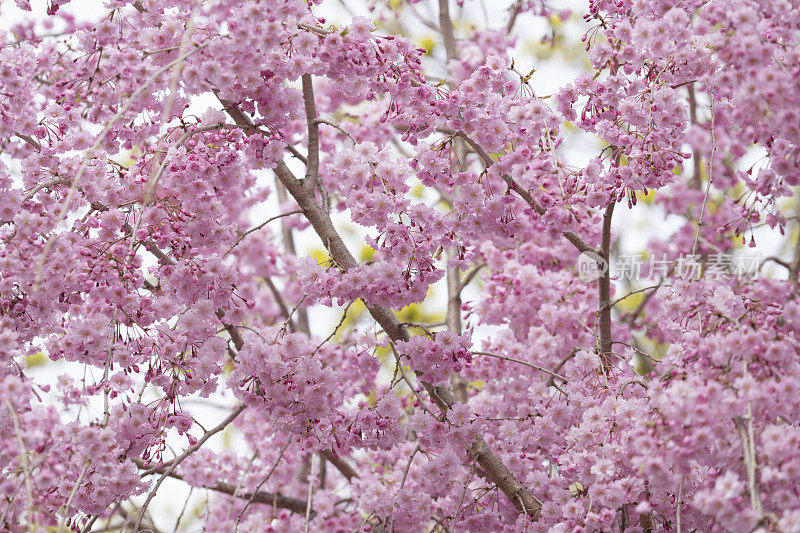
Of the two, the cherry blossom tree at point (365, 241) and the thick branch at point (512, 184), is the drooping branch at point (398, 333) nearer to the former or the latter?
the cherry blossom tree at point (365, 241)

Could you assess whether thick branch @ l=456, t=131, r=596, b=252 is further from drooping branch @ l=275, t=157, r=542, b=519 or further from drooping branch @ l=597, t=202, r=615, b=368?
drooping branch @ l=275, t=157, r=542, b=519

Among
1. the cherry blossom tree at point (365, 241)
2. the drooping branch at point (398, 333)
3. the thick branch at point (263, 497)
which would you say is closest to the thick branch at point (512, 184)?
the cherry blossom tree at point (365, 241)

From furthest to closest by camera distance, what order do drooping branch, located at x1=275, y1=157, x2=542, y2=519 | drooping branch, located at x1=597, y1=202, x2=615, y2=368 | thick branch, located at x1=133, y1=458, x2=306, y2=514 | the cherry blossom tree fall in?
thick branch, located at x1=133, y1=458, x2=306, y2=514 → drooping branch, located at x1=597, y1=202, x2=615, y2=368 → drooping branch, located at x1=275, y1=157, x2=542, y2=519 → the cherry blossom tree

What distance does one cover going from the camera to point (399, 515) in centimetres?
374

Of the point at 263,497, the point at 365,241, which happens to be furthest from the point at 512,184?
the point at 263,497

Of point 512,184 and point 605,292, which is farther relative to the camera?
point 605,292

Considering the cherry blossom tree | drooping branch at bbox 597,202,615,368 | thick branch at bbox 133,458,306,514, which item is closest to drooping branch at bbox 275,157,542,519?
the cherry blossom tree

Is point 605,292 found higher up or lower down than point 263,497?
higher up

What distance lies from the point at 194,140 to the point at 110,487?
1437mm

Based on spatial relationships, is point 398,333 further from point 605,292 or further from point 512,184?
point 605,292

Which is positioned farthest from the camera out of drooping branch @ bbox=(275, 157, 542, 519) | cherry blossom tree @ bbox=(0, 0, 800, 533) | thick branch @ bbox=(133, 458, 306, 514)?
thick branch @ bbox=(133, 458, 306, 514)

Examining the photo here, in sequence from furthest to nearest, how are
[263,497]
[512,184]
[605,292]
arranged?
[263,497], [605,292], [512,184]

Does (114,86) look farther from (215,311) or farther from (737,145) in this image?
(737,145)

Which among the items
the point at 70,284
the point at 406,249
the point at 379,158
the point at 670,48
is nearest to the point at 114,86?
the point at 70,284
